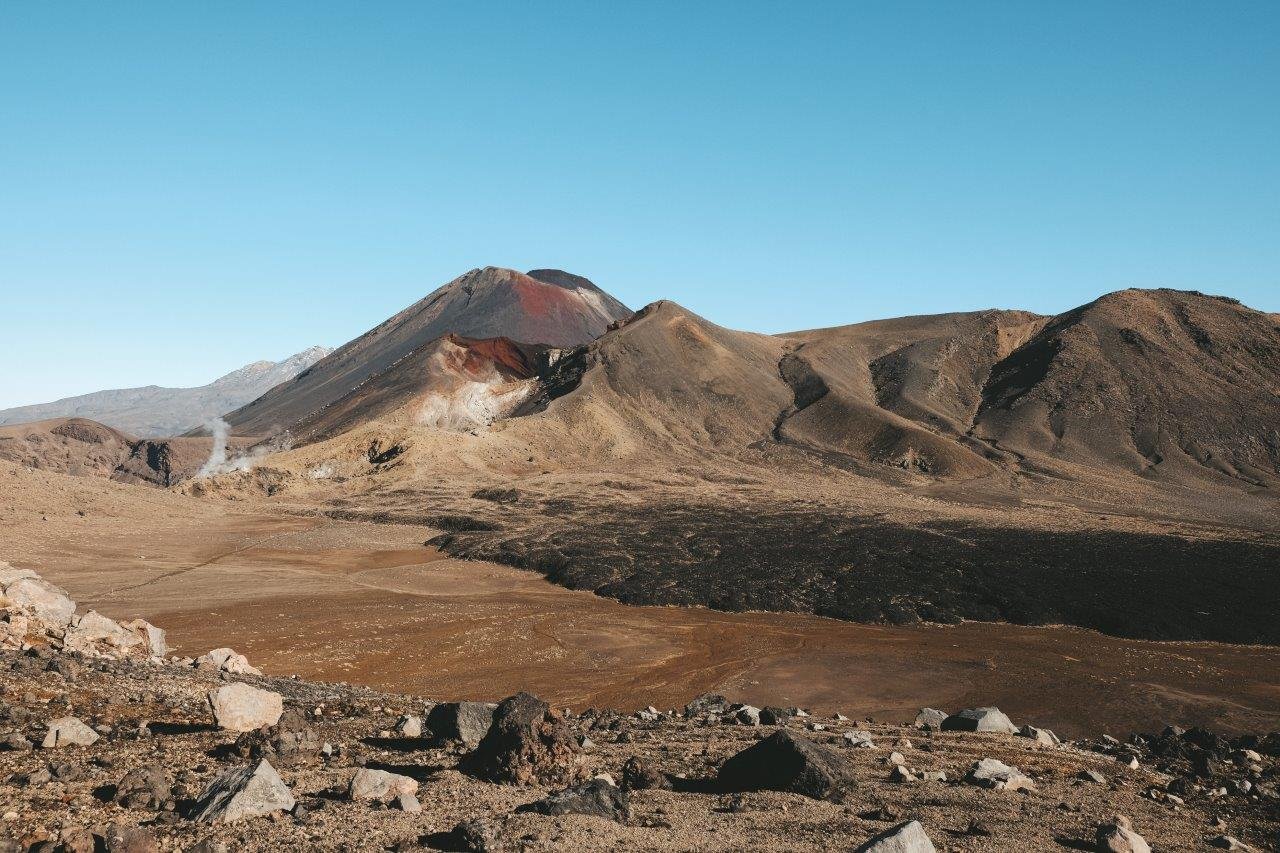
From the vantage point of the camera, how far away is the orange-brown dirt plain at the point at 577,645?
1830 centimetres

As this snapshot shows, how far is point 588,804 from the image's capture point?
7473 mm

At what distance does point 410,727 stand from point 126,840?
4360 mm

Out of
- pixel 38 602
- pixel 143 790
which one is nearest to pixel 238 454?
pixel 38 602

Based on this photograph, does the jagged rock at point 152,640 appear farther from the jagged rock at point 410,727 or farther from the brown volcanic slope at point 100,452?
the brown volcanic slope at point 100,452

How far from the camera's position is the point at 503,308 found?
152 metres

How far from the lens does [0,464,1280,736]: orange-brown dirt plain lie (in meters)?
18.3

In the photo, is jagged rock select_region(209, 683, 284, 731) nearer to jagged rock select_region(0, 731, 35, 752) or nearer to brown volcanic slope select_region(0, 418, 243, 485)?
jagged rock select_region(0, 731, 35, 752)

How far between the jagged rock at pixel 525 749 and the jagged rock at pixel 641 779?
511mm

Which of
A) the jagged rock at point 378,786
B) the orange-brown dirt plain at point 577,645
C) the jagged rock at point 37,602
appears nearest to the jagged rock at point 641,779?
the jagged rock at point 378,786

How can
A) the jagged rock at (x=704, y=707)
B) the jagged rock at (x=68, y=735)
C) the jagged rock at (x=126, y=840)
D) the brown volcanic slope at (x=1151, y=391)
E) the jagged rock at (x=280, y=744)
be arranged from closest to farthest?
1. the jagged rock at (x=126, y=840)
2. the jagged rock at (x=68, y=735)
3. the jagged rock at (x=280, y=744)
4. the jagged rock at (x=704, y=707)
5. the brown volcanic slope at (x=1151, y=391)

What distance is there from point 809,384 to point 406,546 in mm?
61302

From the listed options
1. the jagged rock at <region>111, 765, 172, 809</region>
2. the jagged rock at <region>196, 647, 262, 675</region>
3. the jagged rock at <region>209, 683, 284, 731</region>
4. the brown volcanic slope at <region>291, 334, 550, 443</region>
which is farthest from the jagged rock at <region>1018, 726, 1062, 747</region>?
the brown volcanic slope at <region>291, 334, 550, 443</region>

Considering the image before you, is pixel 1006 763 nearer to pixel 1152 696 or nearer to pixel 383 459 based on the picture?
pixel 1152 696

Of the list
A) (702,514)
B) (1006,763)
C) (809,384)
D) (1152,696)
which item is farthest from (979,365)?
(1006,763)
